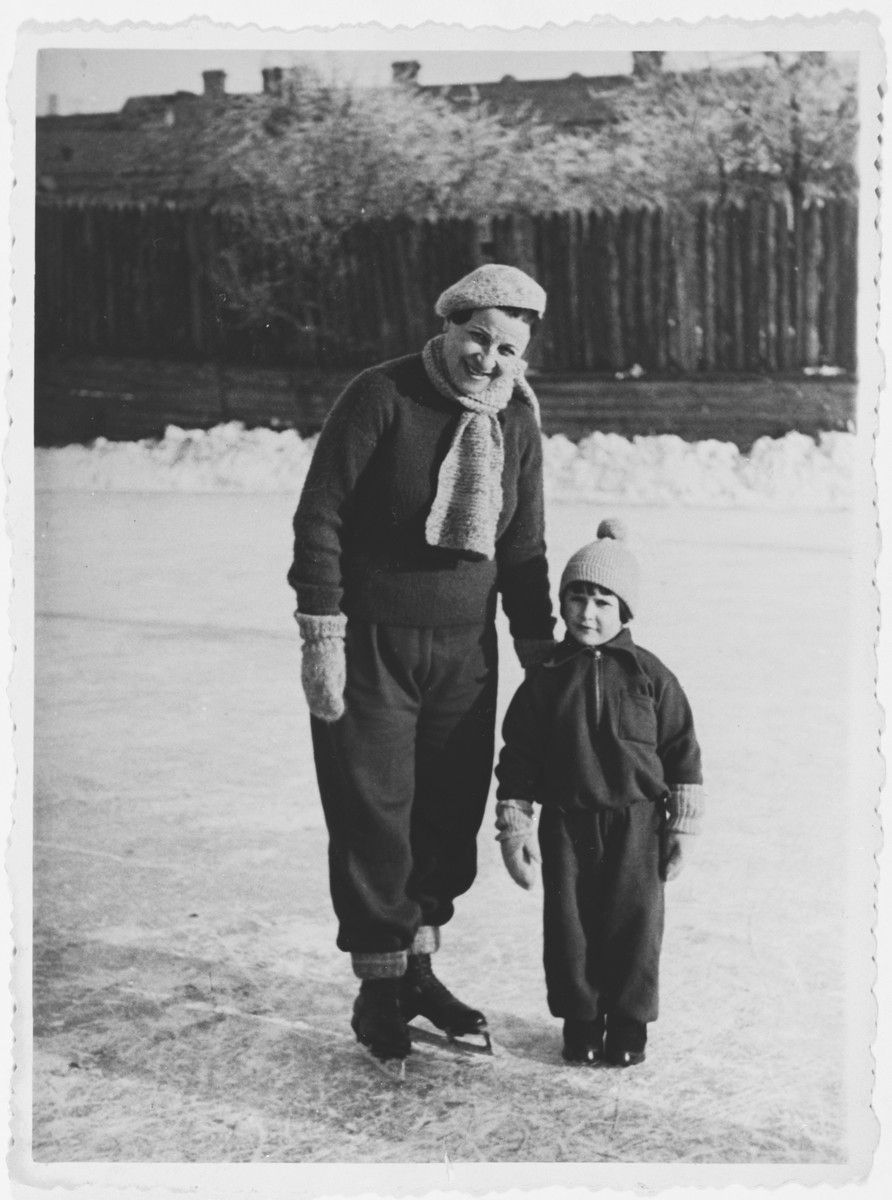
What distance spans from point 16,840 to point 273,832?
2.10 ft

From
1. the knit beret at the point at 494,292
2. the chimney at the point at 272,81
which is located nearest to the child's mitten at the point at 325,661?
the knit beret at the point at 494,292

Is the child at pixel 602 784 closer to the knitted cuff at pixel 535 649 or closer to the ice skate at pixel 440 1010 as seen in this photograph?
the knitted cuff at pixel 535 649

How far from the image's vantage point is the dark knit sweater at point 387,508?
350 cm

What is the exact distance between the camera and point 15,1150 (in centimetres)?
383

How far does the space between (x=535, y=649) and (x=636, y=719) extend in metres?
0.32

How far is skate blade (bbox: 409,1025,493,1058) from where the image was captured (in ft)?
12.3

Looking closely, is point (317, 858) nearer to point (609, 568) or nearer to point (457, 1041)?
point (457, 1041)

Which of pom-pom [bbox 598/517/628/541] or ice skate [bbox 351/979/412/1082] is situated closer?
pom-pom [bbox 598/517/628/541]

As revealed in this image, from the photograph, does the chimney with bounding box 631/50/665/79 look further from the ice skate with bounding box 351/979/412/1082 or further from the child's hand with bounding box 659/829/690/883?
the ice skate with bounding box 351/979/412/1082

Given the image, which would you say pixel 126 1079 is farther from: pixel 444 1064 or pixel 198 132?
pixel 198 132

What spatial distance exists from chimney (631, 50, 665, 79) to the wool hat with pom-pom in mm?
1209

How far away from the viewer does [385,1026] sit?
3717 millimetres

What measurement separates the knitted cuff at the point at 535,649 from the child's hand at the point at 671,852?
0.48 m

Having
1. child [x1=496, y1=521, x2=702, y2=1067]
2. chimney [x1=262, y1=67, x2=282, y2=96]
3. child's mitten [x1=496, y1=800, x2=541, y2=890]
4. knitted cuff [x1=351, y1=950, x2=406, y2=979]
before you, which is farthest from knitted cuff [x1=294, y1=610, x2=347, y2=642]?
chimney [x1=262, y1=67, x2=282, y2=96]
